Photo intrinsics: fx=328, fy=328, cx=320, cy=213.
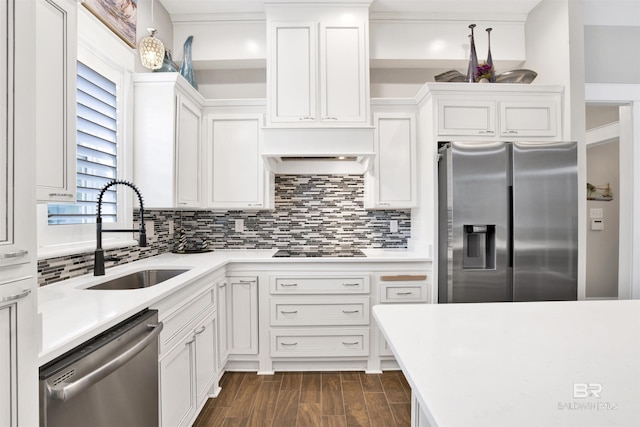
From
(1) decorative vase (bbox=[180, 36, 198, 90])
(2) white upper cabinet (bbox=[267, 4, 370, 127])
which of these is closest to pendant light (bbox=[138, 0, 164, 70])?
(1) decorative vase (bbox=[180, 36, 198, 90])

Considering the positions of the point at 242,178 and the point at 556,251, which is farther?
the point at 242,178

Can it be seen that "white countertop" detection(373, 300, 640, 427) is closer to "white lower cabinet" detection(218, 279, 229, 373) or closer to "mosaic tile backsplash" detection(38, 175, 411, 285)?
"white lower cabinet" detection(218, 279, 229, 373)

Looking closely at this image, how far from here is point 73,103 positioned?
1.27m

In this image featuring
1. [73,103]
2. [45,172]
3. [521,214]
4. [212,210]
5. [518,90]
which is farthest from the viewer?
[212,210]

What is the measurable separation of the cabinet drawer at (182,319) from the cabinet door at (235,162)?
2.98 ft

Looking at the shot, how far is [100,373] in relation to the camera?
997 millimetres

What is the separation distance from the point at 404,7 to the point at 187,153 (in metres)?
2.14

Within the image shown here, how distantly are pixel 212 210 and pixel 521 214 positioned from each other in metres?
2.48

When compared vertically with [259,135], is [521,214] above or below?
below

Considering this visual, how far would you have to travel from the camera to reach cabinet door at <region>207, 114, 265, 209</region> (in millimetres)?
2770

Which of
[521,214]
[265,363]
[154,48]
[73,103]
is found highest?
[154,48]

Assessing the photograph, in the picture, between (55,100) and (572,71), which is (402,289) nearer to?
(572,71)

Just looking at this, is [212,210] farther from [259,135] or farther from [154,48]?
[154,48]

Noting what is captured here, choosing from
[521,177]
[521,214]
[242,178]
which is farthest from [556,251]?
[242,178]
